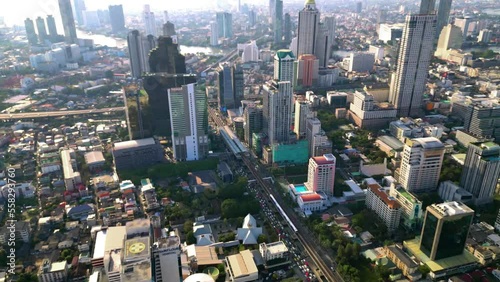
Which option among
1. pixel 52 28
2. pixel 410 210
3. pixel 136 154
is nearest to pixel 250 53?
pixel 136 154

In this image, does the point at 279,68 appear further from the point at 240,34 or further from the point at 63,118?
the point at 240,34

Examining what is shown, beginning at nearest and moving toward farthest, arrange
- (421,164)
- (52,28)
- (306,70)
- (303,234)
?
(303,234) → (421,164) → (306,70) → (52,28)

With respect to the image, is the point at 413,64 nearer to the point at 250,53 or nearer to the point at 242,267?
the point at 242,267

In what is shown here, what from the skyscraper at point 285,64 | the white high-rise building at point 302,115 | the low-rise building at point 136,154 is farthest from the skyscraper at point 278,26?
the low-rise building at point 136,154

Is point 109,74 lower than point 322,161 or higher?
lower

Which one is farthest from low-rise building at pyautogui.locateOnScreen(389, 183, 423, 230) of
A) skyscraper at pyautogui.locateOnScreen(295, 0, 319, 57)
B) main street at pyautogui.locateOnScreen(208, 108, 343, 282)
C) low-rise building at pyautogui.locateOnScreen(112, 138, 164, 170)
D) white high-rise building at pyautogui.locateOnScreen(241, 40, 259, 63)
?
white high-rise building at pyautogui.locateOnScreen(241, 40, 259, 63)

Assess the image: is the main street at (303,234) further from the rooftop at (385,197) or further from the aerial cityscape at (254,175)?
the rooftop at (385,197)

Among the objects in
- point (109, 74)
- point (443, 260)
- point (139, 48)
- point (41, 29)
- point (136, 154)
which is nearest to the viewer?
point (443, 260)
